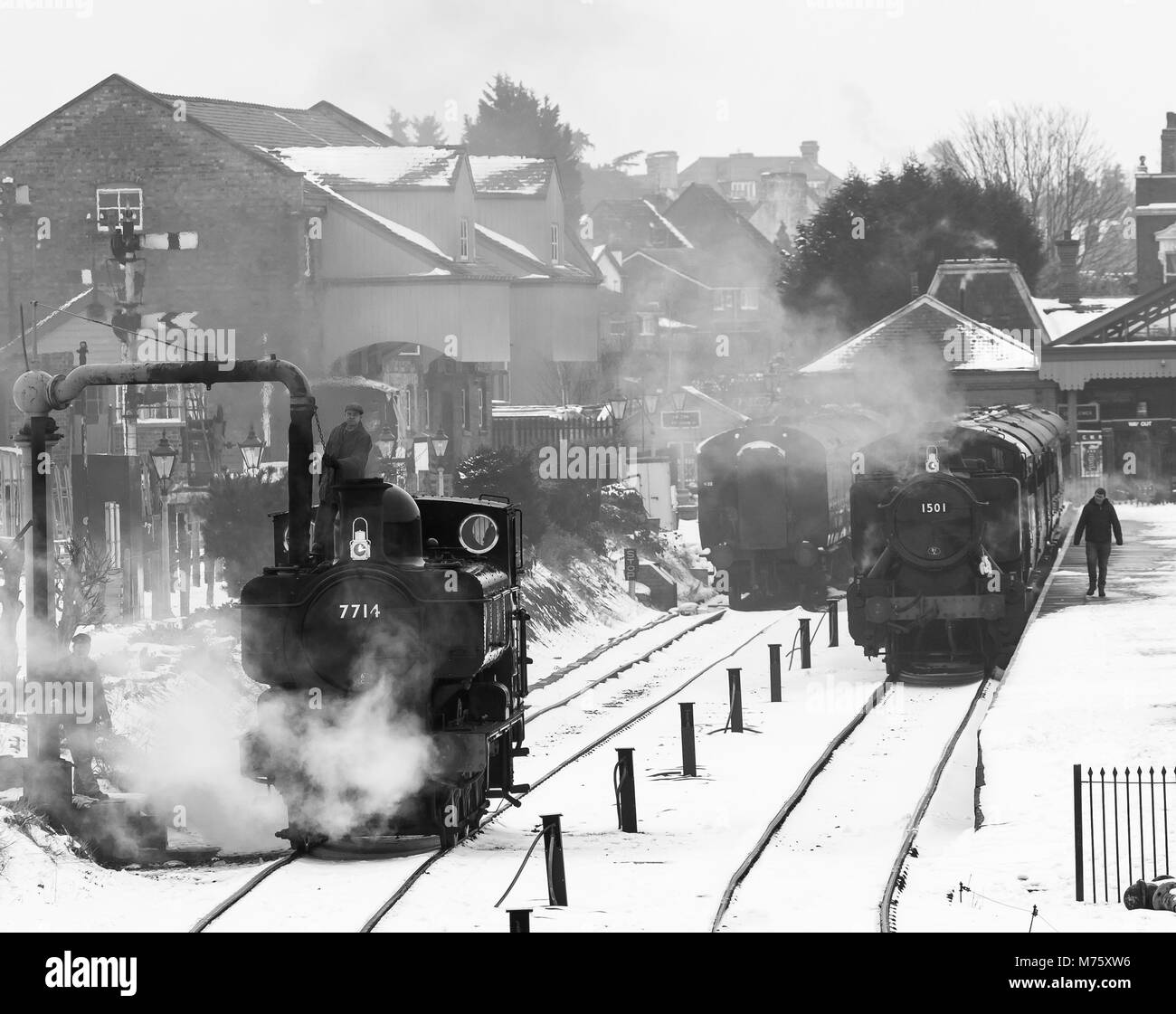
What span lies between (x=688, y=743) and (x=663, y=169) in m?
106

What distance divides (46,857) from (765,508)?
59.8ft

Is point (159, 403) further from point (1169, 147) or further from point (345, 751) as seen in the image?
point (1169, 147)

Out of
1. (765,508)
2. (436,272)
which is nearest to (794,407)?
(765,508)

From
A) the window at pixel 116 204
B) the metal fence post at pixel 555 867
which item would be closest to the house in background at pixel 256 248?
the window at pixel 116 204

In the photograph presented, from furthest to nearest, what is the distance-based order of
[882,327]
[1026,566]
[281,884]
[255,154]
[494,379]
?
[882,327], [494,379], [255,154], [1026,566], [281,884]

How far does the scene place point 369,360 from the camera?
41062 millimetres

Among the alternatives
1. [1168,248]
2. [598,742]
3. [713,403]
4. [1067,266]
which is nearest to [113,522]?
[598,742]

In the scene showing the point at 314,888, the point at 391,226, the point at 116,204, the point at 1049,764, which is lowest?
the point at 314,888

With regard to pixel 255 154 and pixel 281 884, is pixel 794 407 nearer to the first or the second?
pixel 255 154

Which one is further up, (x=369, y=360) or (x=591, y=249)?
(x=591, y=249)

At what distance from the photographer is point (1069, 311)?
55969 mm

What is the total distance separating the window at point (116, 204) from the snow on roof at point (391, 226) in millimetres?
3679

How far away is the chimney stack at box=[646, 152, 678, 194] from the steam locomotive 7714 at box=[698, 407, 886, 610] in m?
90.6

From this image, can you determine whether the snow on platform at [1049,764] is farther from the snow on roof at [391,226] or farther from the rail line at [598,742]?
the snow on roof at [391,226]
